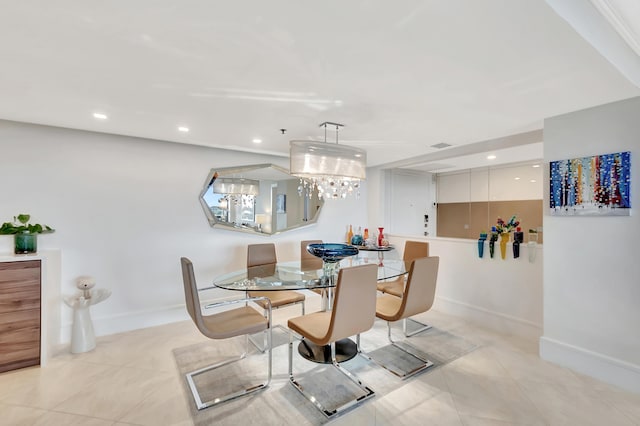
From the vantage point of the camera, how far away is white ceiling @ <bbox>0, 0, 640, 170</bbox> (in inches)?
49.3

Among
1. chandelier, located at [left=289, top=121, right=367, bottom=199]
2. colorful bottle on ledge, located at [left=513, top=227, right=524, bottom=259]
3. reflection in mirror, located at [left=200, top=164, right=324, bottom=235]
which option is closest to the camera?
chandelier, located at [left=289, top=121, right=367, bottom=199]

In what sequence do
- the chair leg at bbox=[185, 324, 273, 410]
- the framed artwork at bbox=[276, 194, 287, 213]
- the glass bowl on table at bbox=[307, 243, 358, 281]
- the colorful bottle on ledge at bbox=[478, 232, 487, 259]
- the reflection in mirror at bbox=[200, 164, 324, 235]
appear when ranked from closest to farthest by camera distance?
the chair leg at bbox=[185, 324, 273, 410] < the glass bowl on table at bbox=[307, 243, 358, 281] < the colorful bottle on ledge at bbox=[478, 232, 487, 259] < the reflection in mirror at bbox=[200, 164, 324, 235] < the framed artwork at bbox=[276, 194, 287, 213]

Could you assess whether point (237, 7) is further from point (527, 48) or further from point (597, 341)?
point (597, 341)

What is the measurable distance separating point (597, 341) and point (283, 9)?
325cm

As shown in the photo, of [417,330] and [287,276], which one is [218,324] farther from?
[417,330]

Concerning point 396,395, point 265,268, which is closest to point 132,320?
point 265,268

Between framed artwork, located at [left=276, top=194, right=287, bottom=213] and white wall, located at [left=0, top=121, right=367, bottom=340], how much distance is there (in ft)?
2.20

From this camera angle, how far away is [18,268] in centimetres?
243

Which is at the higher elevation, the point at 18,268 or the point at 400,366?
the point at 18,268

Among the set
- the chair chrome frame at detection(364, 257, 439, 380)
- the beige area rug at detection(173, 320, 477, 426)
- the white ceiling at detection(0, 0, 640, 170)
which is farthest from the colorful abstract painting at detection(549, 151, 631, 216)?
the beige area rug at detection(173, 320, 477, 426)

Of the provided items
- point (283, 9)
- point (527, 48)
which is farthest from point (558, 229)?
point (283, 9)

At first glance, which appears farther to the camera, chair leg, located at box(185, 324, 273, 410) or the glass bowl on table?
the glass bowl on table

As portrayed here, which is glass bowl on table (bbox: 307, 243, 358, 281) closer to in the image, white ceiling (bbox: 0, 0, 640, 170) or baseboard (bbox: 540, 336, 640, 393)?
white ceiling (bbox: 0, 0, 640, 170)

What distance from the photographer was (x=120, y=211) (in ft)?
10.7
